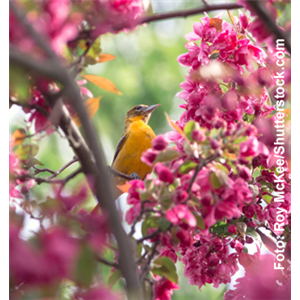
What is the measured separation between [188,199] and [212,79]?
59cm

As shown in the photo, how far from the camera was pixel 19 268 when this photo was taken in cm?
64

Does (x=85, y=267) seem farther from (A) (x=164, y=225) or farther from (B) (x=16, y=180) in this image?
(B) (x=16, y=180)

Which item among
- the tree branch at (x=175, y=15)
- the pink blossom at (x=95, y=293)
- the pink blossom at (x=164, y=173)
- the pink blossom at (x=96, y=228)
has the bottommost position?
the pink blossom at (x=95, y=293)

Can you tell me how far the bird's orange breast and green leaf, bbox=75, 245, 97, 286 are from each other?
5.95 feet

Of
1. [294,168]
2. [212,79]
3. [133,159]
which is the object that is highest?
[212,79]

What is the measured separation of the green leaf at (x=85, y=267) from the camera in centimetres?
67

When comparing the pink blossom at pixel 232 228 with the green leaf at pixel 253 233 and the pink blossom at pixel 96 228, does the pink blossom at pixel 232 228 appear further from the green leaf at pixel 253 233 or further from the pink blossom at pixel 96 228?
the pink blossom at pixel 96 228

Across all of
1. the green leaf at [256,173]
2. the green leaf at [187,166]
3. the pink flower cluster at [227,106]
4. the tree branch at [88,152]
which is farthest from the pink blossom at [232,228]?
the tree branch at [88,152]

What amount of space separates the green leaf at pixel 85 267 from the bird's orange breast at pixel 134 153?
181 centimetres

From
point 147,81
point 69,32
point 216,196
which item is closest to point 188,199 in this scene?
point 216,196

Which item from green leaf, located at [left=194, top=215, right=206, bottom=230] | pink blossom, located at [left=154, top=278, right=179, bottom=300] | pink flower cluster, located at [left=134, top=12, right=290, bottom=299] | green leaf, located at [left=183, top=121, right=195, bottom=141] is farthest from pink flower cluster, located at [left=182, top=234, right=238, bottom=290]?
green leaf, located at [left=183, top=121, right=195, bottom=141]

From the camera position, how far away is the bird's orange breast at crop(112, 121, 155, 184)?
2.57m

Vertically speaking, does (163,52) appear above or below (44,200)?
above
